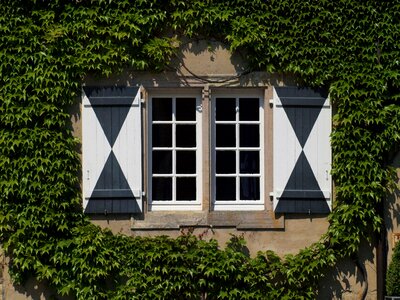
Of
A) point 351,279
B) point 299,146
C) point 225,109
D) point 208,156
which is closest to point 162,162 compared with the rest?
point 208,156

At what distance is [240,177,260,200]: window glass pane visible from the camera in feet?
35.2

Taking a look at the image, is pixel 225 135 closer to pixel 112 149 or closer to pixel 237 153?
pixel 237 153

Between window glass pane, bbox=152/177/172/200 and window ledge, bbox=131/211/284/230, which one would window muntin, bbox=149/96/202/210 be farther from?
window ledge, bbox=131/211/284/230

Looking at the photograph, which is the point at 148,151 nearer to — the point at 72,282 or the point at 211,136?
the point at 211,136

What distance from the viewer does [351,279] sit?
34.6 ft

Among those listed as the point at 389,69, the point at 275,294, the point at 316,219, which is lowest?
the point at 275,294

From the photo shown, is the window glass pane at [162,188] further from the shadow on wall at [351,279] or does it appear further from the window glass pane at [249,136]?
the shadow on wall at [351,279]

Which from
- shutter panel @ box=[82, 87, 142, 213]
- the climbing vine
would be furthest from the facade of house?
the climbing vine

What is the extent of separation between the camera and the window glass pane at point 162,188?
10672 mm

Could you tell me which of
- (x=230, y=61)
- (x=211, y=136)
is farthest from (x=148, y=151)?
(x=230, y=61)

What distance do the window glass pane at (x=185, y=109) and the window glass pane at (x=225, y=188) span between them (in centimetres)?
81

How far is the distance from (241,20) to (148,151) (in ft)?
6.11

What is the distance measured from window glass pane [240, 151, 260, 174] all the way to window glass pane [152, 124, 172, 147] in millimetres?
883

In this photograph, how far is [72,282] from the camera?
10.2m
